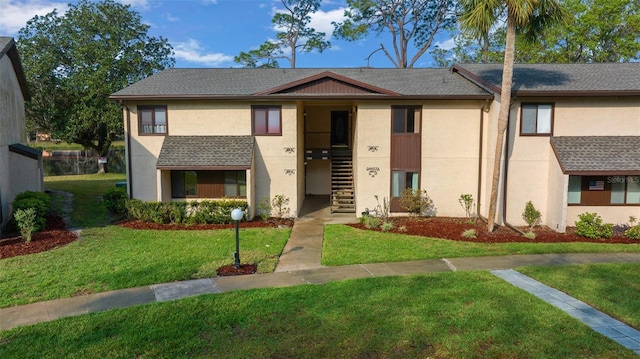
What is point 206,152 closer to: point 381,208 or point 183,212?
point 183,212

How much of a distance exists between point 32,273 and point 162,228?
5.14 meters

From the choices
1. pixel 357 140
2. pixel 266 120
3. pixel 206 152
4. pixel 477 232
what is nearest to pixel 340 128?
pixel 357 140

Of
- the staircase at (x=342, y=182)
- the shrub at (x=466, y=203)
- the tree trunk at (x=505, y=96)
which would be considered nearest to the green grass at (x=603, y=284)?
the tree trunk at (x=505, y=96)

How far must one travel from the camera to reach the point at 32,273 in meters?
8.79

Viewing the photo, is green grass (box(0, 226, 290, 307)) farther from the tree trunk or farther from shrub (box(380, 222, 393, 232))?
the tree trunk

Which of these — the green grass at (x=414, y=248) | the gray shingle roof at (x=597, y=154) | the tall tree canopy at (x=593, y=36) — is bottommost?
the green grass at (x=414, y=248)

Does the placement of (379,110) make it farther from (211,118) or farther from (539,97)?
(211,118)

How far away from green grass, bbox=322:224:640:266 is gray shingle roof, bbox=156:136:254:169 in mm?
4991

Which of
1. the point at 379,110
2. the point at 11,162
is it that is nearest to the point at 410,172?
the point at 379,110

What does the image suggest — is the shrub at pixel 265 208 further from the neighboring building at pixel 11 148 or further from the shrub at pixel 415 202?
the neighboring building at pixel 11 148

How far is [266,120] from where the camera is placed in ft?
52.1

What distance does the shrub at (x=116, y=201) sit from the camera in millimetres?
15555

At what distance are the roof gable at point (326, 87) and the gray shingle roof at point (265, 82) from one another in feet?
0.95

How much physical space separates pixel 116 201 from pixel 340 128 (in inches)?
431
